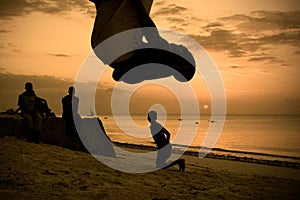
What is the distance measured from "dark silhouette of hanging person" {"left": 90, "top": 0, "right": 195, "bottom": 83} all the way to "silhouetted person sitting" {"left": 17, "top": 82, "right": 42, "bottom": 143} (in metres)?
9.48

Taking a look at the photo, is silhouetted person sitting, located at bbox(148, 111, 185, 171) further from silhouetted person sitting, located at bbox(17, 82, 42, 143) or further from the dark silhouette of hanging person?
the dark silhouette of hanging person

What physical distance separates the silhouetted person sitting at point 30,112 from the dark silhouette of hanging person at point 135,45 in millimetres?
9482

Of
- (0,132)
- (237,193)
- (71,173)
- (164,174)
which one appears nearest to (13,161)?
(71,173)

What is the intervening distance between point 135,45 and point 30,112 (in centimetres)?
1013

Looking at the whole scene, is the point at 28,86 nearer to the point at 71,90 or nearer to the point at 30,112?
the point at 30,112

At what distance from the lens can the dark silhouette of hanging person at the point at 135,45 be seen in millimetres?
1450

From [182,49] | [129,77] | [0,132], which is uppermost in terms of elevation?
[182,49]

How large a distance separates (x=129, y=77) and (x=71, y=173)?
18.4 feet

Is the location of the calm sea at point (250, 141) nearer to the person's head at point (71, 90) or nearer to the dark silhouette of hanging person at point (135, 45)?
the person's head at point (71, 90)

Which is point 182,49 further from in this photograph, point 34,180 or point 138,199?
point 34,180

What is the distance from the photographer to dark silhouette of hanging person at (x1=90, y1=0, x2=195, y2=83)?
1.45 meters

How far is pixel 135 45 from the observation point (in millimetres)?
1444

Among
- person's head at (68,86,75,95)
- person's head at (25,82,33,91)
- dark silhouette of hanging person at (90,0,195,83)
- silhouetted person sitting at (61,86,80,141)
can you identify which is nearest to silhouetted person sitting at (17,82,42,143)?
person's head at (25,82,33,91)

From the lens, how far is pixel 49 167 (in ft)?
22.7
